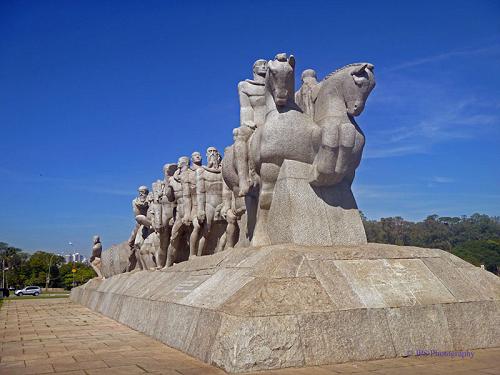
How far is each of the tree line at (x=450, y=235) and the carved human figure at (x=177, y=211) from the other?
29669 mm

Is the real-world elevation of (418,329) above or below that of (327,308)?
below

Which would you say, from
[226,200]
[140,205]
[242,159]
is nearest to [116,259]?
[140,205]

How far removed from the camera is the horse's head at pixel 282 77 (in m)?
7.93

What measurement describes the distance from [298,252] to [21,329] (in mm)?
6736

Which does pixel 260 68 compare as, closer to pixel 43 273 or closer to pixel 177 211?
pixel 177 211

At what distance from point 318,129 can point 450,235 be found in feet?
184

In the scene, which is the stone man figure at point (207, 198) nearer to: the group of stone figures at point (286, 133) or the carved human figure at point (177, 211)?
the carved human figure at point (177, 211)

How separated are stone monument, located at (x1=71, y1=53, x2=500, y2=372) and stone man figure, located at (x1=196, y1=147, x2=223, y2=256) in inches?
119

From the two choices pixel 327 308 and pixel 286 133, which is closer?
pixel 327 308

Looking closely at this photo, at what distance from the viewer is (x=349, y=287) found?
5828 millimetres

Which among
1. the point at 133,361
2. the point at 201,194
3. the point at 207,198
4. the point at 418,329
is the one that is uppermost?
the point at 201,194

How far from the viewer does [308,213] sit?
24.8 feet

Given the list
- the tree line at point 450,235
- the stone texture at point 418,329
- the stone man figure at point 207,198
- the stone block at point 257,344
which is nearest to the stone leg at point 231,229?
the stone man figure at point 207,198

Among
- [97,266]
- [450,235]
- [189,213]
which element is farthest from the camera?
[450,235]
